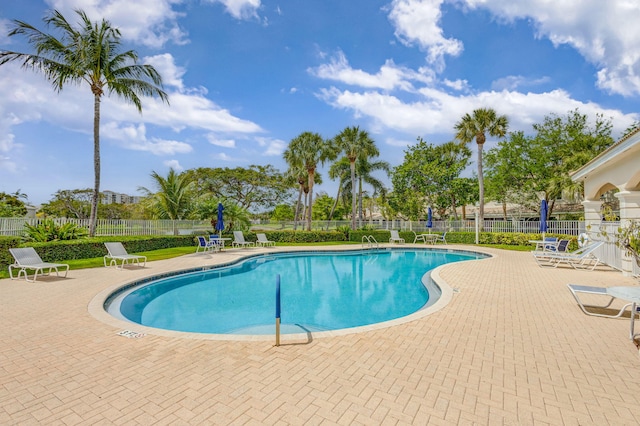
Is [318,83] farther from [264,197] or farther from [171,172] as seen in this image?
[264,197]

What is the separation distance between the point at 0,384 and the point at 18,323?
8.62ft

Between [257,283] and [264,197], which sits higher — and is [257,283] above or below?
below

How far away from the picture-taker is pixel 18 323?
17.0 ft

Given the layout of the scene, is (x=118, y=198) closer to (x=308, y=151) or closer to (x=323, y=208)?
(x=323, y=208)

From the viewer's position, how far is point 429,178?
1174 inches

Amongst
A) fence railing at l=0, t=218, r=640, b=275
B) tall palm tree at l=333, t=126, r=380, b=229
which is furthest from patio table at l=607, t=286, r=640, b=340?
tall palm tree at l=333, t=126, r=380, b=229

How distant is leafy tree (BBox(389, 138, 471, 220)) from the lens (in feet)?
96.3

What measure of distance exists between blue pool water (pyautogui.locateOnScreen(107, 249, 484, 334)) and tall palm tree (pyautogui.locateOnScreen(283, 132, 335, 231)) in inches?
496

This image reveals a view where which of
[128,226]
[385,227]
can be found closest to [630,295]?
[128,226]

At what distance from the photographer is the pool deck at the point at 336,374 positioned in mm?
2697

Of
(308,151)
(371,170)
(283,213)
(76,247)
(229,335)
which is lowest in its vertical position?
(229,335)

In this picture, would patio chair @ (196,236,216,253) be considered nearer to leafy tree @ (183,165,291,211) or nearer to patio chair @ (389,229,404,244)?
patio chair @ (389,229,404,244)

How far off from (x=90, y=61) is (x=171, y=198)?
9.44 m

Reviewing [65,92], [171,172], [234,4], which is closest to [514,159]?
[234,4]
